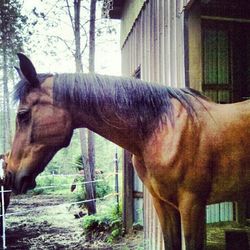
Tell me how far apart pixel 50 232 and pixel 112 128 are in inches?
236

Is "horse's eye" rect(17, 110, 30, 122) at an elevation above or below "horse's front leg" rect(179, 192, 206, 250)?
above

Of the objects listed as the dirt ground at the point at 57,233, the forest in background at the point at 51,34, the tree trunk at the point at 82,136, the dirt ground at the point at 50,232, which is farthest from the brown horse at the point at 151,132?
the forest in background at the point at 51,34

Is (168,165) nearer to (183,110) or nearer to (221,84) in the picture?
(183,110)

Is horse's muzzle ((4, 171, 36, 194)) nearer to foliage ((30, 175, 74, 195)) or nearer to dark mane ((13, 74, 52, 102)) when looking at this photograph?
dark mane ((13, 74, 52, 102))

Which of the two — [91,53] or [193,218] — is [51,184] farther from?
[193,218]

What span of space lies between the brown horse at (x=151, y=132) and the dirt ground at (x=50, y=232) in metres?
3.65

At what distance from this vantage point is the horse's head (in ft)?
7.06

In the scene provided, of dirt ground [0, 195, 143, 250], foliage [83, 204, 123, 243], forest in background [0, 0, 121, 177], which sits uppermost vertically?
forest in background [0, 0, 121, 177]

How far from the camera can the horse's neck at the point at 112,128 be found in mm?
2279

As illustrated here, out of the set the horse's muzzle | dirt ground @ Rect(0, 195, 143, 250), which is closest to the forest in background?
dirt ground @ Rect(0, 195, 143, 250)

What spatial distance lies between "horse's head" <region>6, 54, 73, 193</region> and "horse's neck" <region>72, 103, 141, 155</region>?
82 mm

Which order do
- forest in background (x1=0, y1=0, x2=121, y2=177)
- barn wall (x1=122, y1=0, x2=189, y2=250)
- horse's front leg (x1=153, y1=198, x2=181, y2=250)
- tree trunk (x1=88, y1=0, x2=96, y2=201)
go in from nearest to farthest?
horse's front leg (x1=153, y1=198, x2=181, y2=250) → barn wall (x1=122, y1=0, x2=189, y2=250) → tree trunk (x1=88, y1=0, x2=96, y2=201) → forest in background (x1=0, y1=0, x2=121, y2=177)

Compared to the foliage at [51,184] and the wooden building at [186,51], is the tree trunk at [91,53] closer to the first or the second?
the wooden building at [186,51]

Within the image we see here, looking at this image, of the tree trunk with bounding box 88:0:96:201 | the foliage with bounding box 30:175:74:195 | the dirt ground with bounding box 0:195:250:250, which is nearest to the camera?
the dirt ground with bounding box 0:195:250:250
